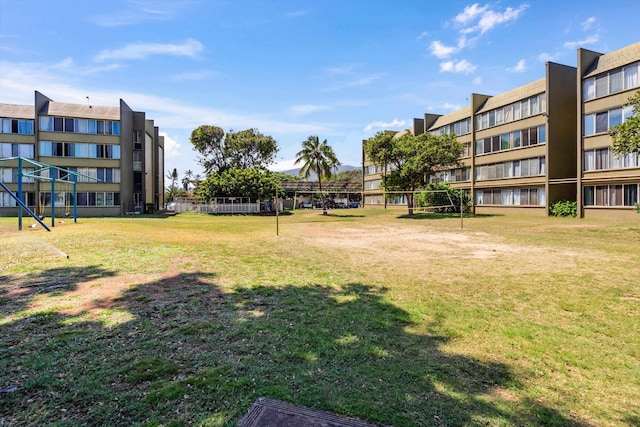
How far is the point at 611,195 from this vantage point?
29.9m

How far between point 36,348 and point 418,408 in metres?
4.80

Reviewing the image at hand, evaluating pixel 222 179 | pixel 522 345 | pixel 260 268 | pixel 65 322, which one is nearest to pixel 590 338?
pixel 522 345

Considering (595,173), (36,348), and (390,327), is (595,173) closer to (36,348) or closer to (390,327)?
(390,327)

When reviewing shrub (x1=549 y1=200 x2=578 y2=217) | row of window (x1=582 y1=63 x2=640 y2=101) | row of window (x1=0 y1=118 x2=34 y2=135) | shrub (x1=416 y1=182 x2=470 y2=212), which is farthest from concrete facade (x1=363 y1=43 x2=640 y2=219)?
row of window (x1=0 y1=118 x2=34 y2=135)

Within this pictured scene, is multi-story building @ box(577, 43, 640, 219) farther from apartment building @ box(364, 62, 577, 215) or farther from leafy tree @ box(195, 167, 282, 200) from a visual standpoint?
leafy tree @ box(195, 167, 282, 200)

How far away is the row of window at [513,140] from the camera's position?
120 feet

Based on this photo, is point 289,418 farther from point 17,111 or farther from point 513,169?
point 17,111

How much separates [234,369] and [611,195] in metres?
36.9

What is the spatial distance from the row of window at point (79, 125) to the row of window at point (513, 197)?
48109 millimetres

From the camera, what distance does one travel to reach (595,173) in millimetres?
31031

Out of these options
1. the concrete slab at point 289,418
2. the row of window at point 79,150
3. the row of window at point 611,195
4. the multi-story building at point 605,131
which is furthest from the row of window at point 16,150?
the row of window at point 611,195

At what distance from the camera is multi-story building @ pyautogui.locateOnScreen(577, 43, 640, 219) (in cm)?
2836

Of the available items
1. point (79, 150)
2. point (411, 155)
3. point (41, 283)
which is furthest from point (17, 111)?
point (41, 283)

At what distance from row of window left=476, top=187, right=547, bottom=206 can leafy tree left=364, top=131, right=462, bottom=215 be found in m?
7.19
